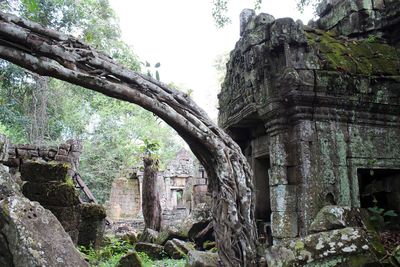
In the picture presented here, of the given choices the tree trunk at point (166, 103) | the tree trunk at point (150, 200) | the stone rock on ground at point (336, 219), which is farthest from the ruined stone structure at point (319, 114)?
the tree trunk at point (150, 200)

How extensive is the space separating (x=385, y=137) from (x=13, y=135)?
49.3 ft

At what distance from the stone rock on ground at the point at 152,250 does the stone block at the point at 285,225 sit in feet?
10.6

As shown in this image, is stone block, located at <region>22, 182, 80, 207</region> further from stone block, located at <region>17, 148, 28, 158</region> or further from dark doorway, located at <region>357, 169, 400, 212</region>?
stone block, located at <region>17, 148, 28, 158</region>

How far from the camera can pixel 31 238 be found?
2584mm

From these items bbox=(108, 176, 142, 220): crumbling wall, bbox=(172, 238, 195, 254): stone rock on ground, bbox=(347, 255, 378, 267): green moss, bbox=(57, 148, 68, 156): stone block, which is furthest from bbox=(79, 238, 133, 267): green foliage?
bbox=(108, 176, 142, 220): crumbling wall

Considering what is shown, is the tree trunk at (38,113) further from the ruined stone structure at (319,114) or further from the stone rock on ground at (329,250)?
the stone rock on ground at (329,250)

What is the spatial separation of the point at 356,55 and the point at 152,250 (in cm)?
505

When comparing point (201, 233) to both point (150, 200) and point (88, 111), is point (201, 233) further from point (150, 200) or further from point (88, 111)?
point (88, 111)

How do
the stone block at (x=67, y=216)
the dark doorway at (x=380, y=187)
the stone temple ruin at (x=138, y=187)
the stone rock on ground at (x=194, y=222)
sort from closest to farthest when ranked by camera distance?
the dark doorway at (x=380, y=187)
the stone block at (x=67, y=216)
the stone rock on ground at (x=194, y=222)
the stone temple ruin at (x=138, y=187)

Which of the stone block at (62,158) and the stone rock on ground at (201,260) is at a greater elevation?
the stone block at (62,158)

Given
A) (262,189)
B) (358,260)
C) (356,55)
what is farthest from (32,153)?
(358,260)

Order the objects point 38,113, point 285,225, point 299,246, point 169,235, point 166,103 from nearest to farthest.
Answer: point 299,246, point 166,103, point 285,225, point 169,235, point 38,113

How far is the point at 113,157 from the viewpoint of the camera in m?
20.5

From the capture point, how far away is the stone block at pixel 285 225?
4383 mm
